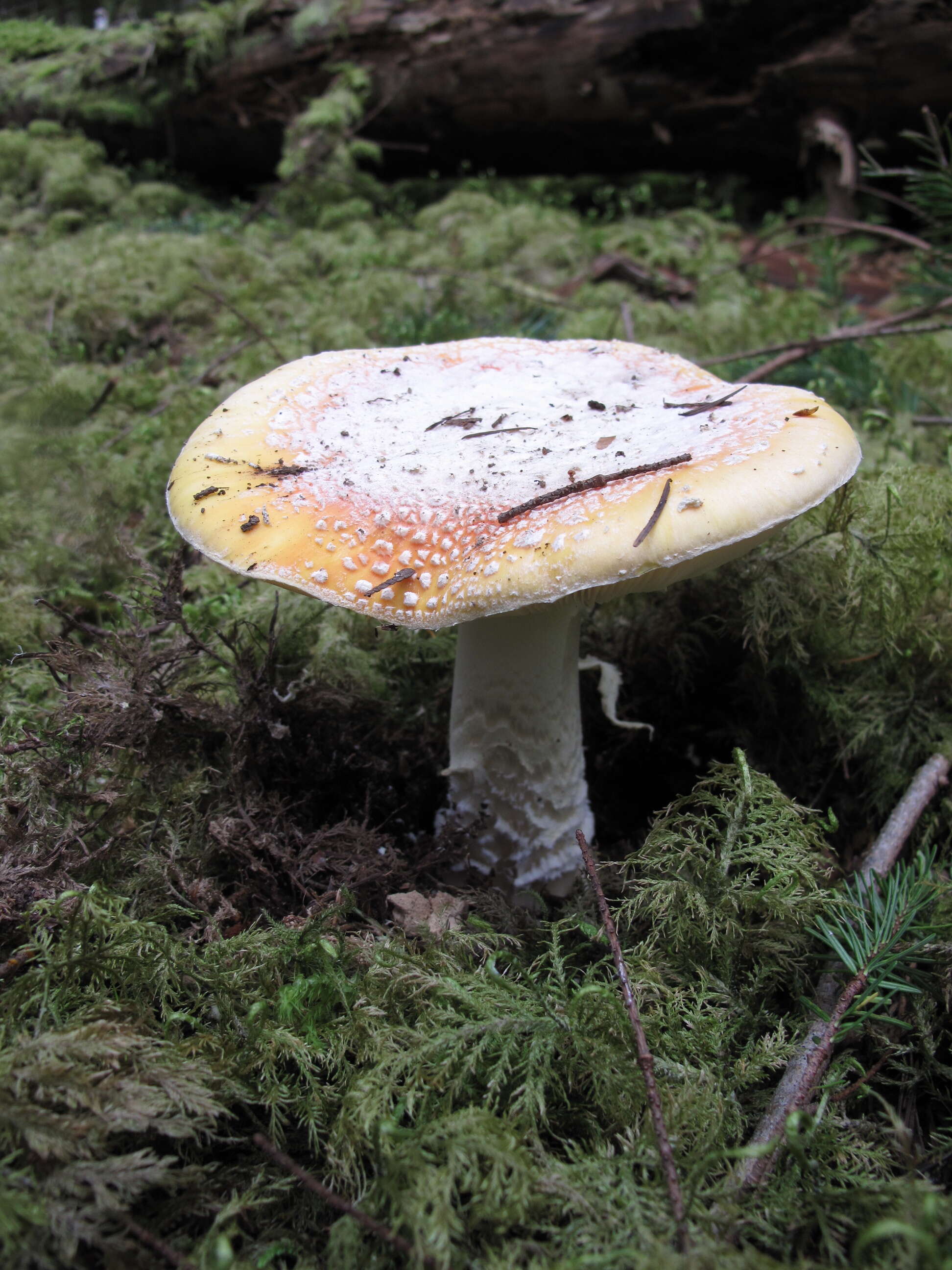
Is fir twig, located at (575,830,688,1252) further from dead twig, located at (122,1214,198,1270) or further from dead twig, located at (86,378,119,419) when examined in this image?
dead twig, located at (86,378,119,419)

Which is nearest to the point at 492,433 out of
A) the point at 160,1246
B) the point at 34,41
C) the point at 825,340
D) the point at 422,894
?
the point at 422,894

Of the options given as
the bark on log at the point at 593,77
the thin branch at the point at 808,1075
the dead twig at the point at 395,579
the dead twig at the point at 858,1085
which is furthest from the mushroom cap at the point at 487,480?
the bark on log at the point at 593,77

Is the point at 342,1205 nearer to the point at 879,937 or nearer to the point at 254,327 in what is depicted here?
the point at 879,937

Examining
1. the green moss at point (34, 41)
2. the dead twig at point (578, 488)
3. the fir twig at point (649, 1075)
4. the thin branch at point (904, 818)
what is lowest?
the thin branch at point (904, 818)

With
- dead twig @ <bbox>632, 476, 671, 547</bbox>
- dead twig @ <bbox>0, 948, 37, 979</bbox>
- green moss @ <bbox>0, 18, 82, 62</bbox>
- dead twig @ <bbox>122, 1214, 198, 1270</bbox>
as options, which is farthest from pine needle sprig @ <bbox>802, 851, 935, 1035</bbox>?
green moss @ <bbox>0, 18, 82, 62</bbox>

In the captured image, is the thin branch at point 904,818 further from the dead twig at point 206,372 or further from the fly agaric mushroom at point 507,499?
the dead twig at point 206,372
